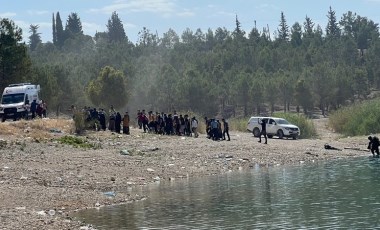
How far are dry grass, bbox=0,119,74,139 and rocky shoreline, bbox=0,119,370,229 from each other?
230mm

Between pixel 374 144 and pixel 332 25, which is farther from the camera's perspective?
pixel 332 25

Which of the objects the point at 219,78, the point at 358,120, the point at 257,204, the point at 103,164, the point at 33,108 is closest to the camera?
the point at 257,204

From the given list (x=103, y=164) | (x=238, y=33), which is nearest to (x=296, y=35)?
(x=238, y=33)

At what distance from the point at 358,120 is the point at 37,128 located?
28079 mm

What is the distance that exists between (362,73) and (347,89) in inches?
385

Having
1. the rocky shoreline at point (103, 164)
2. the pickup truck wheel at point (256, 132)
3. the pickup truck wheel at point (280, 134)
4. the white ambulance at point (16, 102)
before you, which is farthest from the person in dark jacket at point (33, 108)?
the pickup truck wheel at point (280, 134)

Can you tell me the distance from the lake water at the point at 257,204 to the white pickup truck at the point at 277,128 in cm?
1962

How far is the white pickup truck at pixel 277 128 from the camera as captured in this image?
54188mm

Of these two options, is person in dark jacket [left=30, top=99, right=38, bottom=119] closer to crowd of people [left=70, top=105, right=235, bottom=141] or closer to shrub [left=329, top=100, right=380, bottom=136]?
crowd of people [left=70, top=105, right=235, bottom=141]

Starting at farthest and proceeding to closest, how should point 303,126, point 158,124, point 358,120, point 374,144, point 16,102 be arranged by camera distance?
point 358,120
point 303,126
point 16,102
point 158,124
point 374,144

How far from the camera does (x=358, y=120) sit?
199ft

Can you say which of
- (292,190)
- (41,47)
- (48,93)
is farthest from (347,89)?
(41,47)

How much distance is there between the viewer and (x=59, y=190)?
87.8 ft

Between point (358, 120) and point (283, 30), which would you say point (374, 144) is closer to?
point (358, 120)
